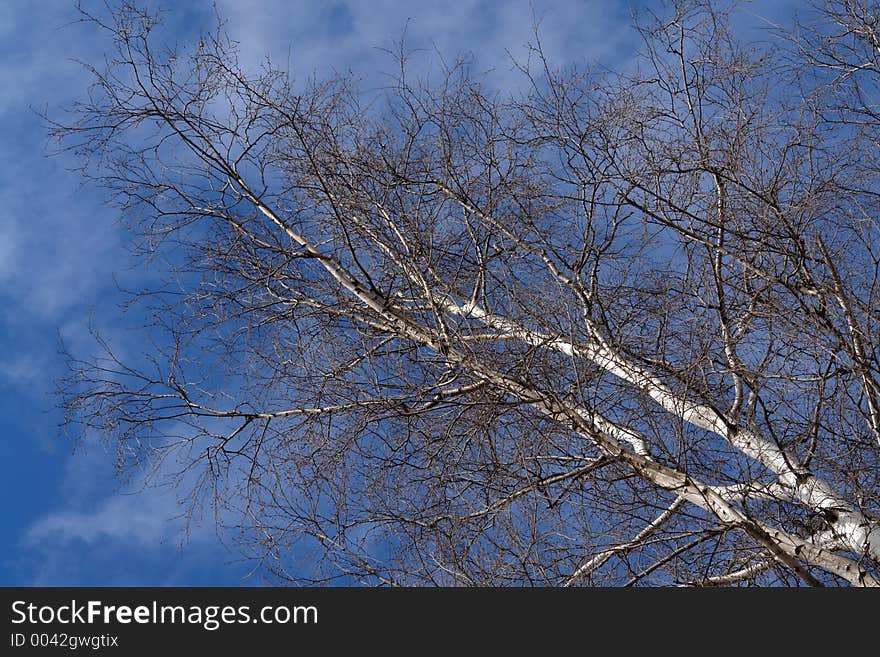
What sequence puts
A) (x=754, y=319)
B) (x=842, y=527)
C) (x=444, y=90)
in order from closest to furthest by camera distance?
1. (x=842, y=527)
2. (x=754, y=319)
3. (x=444, y=90)

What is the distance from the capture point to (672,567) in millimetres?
5992

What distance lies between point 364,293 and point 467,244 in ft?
3.37

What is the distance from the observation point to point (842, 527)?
5.46m

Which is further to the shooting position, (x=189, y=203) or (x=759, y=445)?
(x=189, y=203)

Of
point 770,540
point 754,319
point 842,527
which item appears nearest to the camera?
point 770,540

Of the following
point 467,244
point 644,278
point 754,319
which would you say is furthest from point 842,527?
point 467,244

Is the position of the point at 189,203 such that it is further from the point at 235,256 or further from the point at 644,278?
the point at 644,278

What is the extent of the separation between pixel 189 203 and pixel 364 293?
1.88 meters

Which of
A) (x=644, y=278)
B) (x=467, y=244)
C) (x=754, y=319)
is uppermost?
(x=467, y=244)

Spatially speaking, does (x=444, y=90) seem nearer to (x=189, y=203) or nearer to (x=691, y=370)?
(x=189, y=203)

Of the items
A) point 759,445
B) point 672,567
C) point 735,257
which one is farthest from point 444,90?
point 672,567
